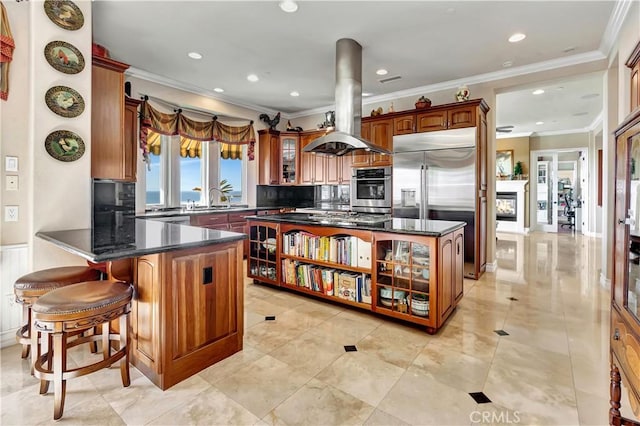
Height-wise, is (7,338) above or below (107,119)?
below

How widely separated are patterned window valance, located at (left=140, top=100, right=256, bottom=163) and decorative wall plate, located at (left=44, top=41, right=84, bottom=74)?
6.58 ft

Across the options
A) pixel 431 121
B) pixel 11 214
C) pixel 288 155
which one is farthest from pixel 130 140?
pixel 431 121

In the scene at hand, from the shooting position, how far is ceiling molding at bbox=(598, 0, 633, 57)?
2823 millimetres

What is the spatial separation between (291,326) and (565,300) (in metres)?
3.07

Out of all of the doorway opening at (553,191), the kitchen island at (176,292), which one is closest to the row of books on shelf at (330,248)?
the kitchen island at (176,292)

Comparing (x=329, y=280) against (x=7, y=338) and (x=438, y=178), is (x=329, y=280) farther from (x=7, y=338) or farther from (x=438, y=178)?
(x=7, y=338)

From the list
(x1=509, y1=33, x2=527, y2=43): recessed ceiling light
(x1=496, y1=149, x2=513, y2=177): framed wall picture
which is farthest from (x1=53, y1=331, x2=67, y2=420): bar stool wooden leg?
(x1=496, y1=149, x2=513, y2=177): framed wall picture

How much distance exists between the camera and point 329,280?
10.8 ft

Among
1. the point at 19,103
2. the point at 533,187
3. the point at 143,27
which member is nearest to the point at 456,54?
the point at 143,27

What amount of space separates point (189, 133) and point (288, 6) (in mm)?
3016

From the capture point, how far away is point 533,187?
9.40m

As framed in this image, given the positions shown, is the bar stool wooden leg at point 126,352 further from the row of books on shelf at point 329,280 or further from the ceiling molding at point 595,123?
the ceiling molding at point 595,123

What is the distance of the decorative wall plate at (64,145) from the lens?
2.43 metres

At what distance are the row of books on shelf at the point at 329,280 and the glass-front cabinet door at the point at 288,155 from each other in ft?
10.1
